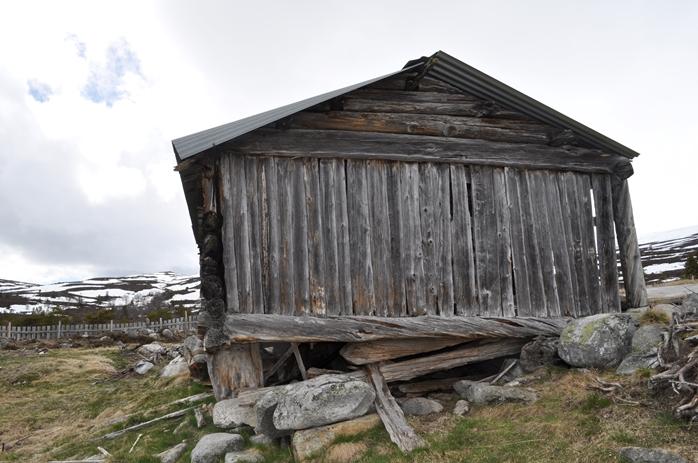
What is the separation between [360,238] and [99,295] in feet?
239

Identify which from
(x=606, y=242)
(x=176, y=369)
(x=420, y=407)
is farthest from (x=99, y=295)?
(x=606, y=242)

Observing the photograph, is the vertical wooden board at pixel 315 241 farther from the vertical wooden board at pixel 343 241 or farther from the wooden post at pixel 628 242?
the wooden post at pixel 628 242

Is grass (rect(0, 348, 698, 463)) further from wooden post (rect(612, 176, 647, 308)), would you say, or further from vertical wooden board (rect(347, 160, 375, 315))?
wooden post (rect(612, 176, 647, 308))

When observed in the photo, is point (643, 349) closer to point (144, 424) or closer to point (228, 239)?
point (228, 239)

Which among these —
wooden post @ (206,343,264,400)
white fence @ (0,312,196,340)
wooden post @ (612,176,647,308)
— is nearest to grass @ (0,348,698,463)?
wooden post @ (206,343,264,400)

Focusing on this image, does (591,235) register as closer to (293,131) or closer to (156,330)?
(293,131)

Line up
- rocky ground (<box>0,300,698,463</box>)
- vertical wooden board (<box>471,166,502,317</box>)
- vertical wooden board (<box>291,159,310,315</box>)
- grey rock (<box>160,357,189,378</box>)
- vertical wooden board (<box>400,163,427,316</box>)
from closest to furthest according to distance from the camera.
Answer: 1. rocky ground (<box>0,300,698,463</box>)
2. vertical wooden board (<box>291,159,310,315</box>)
3. vertical wooden board (<box>400,163,427,316</box>)
4. vertical wooden board (<box>471,166,502,317</box>)
5. grey rock (<box>160,357,189,378</box>)

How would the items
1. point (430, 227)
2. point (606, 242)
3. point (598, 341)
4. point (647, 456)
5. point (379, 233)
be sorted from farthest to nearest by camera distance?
point (606, 242) < point (430, 227) < point (379, 233) < point (598, 341) < point (647, 456)

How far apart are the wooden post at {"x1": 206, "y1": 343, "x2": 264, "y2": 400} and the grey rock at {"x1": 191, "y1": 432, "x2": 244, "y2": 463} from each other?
0.82 metres

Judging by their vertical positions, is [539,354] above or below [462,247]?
below

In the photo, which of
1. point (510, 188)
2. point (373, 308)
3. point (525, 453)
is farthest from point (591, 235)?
point (525, 453)

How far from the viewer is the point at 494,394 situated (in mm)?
7402

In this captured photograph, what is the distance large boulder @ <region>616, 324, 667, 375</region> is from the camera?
716 cm

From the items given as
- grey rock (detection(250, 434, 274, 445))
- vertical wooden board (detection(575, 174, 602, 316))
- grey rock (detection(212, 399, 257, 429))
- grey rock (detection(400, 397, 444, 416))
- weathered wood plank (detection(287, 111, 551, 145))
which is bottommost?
grey rock (detection(250, 434, 274, 445))
